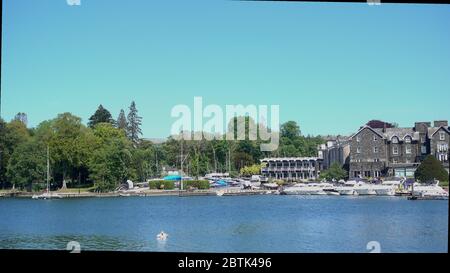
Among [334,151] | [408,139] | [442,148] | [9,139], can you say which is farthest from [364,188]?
[9,139]

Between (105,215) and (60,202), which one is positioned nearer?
(105,215)

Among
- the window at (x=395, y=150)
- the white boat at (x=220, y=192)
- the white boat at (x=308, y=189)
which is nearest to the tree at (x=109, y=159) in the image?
the white boat at (x=220, y=192)

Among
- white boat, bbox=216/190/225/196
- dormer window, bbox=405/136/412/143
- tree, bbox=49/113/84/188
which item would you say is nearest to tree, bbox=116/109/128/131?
tree, bbox=49/113/84/188

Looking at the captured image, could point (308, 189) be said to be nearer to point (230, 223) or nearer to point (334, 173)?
point (334, 173)

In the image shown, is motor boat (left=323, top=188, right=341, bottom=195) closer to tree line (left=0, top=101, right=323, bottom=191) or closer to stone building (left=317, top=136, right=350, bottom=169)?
stone building (left=317, top=136, right=350, bottom=169)

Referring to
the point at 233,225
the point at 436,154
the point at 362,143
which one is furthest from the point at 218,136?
the point at 436,154
